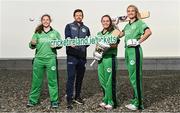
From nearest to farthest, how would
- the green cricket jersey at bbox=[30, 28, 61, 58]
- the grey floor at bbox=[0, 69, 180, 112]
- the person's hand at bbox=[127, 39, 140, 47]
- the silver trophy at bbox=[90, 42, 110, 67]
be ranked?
the person's hand at bbox=[127, 39, 140, 47], the silver trophy at bbox=[90, 42, 110, 67], the green cricket jersey at bbox=[30, 28, 61, 58], the grey floor at bbox=[0, 69, 180, 112]

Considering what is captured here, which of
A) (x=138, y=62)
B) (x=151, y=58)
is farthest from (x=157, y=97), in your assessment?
(x=151, y=58)

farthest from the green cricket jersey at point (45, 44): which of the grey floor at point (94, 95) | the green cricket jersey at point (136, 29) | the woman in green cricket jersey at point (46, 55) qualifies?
the green cricket jersey at point (136, 29)

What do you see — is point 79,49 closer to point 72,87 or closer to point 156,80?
point 72,87

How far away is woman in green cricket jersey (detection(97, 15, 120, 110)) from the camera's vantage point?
7133mm

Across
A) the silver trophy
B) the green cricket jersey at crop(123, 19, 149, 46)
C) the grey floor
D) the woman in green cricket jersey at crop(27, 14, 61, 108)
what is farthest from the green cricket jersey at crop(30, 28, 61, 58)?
the green cricket jersey at crop(123, 19, 149, 46)

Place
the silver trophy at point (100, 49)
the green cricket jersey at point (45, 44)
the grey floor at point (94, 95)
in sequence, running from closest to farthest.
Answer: the silver trophy at point (100, 49) < the green cricket jersey at point (45, 44) < the grey floor at point (94, 95)

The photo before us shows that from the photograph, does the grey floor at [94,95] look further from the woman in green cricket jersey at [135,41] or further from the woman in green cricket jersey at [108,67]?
the woman in green cricket jersey at [135,41]

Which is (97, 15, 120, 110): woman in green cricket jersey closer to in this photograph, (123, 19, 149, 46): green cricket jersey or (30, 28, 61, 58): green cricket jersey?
(123, 19, 149, 46): green cricket jersey

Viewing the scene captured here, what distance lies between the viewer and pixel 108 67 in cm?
712

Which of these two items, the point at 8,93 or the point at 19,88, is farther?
the point at 19,88

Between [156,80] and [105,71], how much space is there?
4.24 m

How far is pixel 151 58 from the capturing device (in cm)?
1397

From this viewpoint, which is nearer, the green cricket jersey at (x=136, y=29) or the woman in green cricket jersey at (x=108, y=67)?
the green cricket jersey at (x=136, y=29)

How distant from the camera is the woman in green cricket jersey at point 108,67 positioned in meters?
7.13
